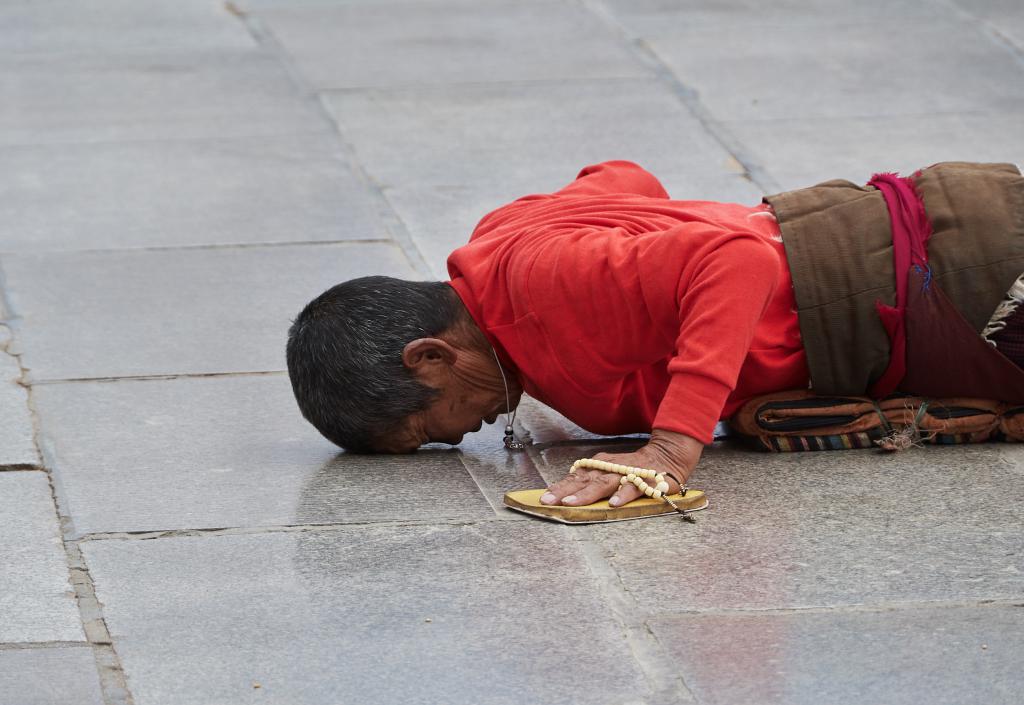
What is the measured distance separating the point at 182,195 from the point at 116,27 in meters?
2.76

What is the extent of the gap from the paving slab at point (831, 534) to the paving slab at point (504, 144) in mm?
1683

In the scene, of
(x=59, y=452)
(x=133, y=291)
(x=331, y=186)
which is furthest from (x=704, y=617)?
(x=331, y=186)

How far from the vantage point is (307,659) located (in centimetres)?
278

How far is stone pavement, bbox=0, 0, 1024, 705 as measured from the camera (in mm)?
2785

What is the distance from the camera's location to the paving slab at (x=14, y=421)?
3691 mm

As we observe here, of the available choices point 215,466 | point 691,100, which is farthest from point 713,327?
point 691,100

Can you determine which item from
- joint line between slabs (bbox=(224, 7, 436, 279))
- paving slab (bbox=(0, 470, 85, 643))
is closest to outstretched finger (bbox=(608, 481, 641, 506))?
paving slab (bbox=(0, 470, 85, 643))

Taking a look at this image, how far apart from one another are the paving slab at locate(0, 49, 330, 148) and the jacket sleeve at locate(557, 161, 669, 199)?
2550 mm

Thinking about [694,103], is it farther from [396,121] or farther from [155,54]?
[155,54]

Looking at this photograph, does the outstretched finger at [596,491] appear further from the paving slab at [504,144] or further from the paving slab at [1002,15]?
the paving slab at [1002,15]

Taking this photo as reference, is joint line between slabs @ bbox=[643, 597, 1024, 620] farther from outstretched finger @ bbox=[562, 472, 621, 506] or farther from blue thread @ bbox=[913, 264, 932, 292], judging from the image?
blue thread @ bbox=[913, 264, 932, 292]

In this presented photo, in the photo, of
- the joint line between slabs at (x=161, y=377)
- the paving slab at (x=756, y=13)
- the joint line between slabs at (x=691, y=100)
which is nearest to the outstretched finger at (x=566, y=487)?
the joint line between slabs at (x=161, y=377)

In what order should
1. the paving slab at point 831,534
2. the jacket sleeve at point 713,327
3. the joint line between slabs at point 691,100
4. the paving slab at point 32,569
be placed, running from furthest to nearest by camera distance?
the joint line between slabs at point 691,100 → the jacket sleeve at point 713,327 → the paving slab at point 831,534 → the paving slab at point 32,569

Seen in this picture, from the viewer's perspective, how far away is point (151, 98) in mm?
6895
